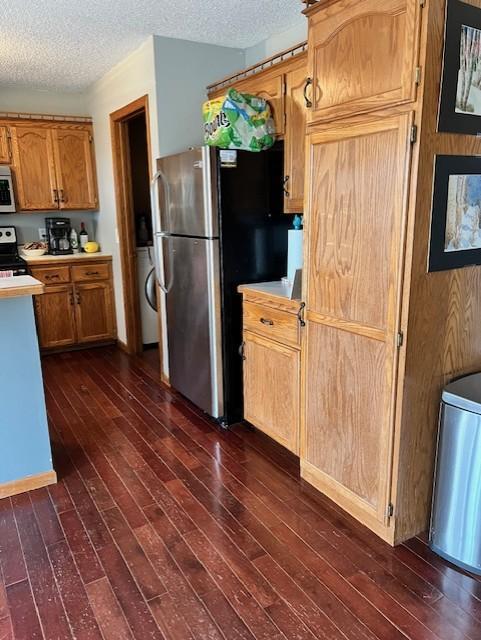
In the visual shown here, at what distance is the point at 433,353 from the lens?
6.18 ft

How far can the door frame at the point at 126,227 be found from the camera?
4.21m

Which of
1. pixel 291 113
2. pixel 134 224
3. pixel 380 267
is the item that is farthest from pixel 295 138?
pixel 134 224

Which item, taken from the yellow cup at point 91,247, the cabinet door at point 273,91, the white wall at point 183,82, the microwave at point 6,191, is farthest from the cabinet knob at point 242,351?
the microwave at point 6,191

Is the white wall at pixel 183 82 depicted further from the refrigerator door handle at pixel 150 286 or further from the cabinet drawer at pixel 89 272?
the cabinet drawer at pixel 89 272

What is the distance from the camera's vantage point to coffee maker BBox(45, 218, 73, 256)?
4.86m

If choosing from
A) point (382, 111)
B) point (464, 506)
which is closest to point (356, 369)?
point (464, 506)

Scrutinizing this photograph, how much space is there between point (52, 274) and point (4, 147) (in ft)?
4.07

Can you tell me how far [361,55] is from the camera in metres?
1.82

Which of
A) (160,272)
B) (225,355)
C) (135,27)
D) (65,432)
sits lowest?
(65,432)

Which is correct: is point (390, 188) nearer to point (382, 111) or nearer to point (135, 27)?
point (382, 111)

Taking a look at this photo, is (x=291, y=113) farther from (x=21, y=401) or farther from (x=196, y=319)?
(x=21, y=401)

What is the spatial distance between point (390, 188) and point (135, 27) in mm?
2288

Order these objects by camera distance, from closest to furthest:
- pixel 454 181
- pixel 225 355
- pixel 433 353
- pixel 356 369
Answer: pixel 454 181, pixel 433 353, pixel 356 369, pixel 225 355

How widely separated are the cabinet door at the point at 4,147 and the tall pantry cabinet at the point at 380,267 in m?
3.46
